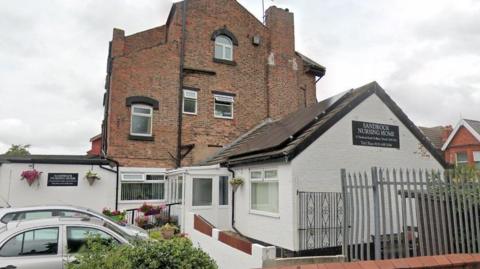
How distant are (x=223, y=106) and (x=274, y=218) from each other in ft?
27.7

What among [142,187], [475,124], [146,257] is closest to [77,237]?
[146,257]

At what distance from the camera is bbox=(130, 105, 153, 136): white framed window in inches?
600

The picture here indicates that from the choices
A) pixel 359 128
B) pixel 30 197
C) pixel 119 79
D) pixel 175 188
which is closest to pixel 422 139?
pixel 359 128

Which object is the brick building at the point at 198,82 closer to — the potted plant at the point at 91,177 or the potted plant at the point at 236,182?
the potted plant at the point at 91,177

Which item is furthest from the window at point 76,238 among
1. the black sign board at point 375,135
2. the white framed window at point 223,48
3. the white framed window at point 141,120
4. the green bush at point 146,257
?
the white framed window at point 223,48

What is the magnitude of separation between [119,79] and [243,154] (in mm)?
6820

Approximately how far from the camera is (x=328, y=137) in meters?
10.2

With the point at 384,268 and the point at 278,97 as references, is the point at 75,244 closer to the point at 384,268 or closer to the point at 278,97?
the point at 384,268

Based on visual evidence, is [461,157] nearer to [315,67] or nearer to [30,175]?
[315,67]

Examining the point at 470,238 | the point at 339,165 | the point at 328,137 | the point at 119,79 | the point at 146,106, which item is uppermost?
the point at 119,79

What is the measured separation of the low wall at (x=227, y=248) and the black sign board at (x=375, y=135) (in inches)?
204

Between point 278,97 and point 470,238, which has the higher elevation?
point 278,97

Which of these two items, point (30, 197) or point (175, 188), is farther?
point (175, 188)

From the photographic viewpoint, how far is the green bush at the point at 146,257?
13.6ft
